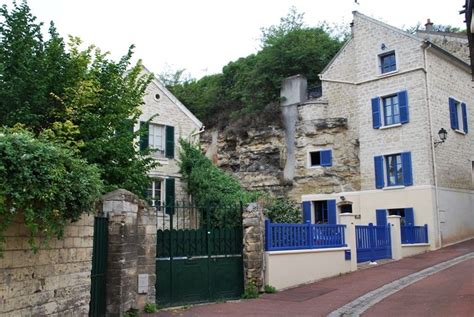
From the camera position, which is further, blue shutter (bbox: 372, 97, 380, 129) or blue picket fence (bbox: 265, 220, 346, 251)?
blue shutter (bbox: 372, 97, 380, 129)

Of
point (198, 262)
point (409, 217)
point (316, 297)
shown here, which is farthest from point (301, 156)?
point (198, 262)

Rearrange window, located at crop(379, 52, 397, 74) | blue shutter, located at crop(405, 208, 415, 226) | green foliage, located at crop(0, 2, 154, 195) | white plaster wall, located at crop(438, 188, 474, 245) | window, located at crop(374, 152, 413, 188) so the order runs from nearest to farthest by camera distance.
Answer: green foliage, located at crop(0, 2, 154, 195), blue shutter, located at crop(405, 208, 415, 226), white plaster wall, located at crop(438, 188, 474, 245), window, located at crop(374, 152, 413, 188), window, located at crop(379, 52, 397, 74)

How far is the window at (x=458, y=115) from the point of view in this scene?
74.3 ft

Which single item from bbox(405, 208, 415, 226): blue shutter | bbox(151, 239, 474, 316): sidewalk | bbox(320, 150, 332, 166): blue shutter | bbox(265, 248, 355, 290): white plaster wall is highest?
bbox(320, 150, 332, 166): blue shutter

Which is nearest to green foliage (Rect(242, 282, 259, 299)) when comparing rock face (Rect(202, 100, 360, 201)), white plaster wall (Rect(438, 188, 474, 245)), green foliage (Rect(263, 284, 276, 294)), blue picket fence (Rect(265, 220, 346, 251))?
green foliage (Rect(263, 284, 276, 294))

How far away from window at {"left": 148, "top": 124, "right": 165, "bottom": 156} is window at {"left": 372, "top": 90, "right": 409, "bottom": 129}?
1026 cm

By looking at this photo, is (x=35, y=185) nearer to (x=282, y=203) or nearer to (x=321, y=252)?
(x=321, y=252)

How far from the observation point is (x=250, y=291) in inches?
412

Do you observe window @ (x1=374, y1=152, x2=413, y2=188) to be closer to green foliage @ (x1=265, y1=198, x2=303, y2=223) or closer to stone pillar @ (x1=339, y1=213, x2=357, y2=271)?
green foliage @ (x1=265, y1=198, x2=303, y2=223)

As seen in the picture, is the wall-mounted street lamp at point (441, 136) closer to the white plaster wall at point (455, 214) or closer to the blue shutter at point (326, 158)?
the white plaster wall at point (455, 214)

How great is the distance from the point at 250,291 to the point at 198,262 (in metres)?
1.53

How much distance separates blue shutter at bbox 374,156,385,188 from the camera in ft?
72.3

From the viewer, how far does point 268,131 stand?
26.2 meters

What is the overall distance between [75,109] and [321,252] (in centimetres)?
746
